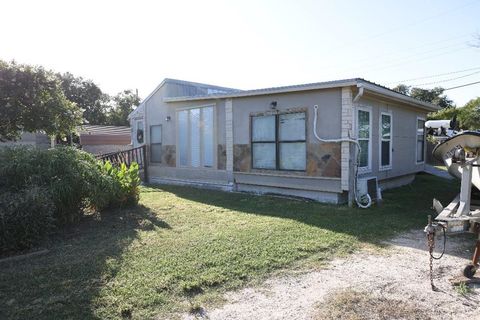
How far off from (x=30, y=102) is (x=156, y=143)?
16.2 feet

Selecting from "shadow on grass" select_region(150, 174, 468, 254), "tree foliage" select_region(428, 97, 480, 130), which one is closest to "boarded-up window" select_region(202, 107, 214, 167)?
"shadow on grass" select_region(150, 174, 468, 254)

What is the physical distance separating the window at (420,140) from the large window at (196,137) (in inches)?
264

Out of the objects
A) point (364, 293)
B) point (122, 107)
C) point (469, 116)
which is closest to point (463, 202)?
point (364, 293)

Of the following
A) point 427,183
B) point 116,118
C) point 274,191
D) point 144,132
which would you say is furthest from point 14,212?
point 116,118

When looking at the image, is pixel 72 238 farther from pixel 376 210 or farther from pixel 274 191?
pixel 376 210

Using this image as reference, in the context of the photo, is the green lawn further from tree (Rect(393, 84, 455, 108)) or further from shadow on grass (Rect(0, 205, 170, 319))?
tree (Rect(393, 84, 455, 108))

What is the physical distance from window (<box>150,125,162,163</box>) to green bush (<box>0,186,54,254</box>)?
6.95 metres

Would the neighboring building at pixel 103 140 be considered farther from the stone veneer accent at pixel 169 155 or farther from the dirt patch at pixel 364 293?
the dirt patch at pixel 364 293

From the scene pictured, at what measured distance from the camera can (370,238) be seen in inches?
212

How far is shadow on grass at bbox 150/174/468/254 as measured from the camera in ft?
19.6

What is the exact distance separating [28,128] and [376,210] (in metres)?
7.52

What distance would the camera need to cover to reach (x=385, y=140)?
9469 millimetres

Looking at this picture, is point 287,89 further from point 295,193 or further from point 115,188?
point 115,188

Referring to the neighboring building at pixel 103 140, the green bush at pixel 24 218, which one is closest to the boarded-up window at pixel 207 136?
the green bush at pixel 24 218
